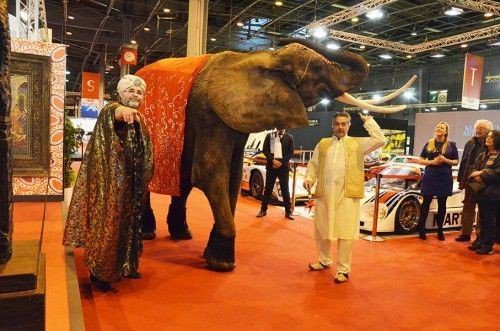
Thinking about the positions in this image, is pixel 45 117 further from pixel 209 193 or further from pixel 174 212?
pixel 209 193

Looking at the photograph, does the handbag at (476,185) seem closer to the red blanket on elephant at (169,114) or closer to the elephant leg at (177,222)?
the elephant leg at (177,222)

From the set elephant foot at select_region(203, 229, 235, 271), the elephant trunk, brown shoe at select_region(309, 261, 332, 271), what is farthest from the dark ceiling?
elephant foot at select_region(203, 229, 235, 271)

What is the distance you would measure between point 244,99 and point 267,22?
13.0m

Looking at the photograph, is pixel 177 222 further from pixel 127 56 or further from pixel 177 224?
pixel 127 56

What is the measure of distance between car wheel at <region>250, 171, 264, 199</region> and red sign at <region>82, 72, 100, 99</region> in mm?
15208

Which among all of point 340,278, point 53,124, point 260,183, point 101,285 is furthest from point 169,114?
point 260,183

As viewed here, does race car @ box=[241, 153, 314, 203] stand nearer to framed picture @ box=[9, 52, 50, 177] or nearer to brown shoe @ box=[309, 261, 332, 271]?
brown shoe @ box=[309, 261, 332, 271]

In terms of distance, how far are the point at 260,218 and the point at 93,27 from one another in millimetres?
13265

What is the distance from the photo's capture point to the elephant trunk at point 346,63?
3855mm

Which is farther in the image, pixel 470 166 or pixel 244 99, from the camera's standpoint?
pixel 470 166

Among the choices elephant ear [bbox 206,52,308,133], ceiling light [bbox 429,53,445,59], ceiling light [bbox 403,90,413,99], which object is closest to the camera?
elephant ear [bbox 206,52,308,133]

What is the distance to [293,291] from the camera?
3643mm

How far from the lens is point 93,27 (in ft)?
55.8

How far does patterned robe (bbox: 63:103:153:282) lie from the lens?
3070 mm
